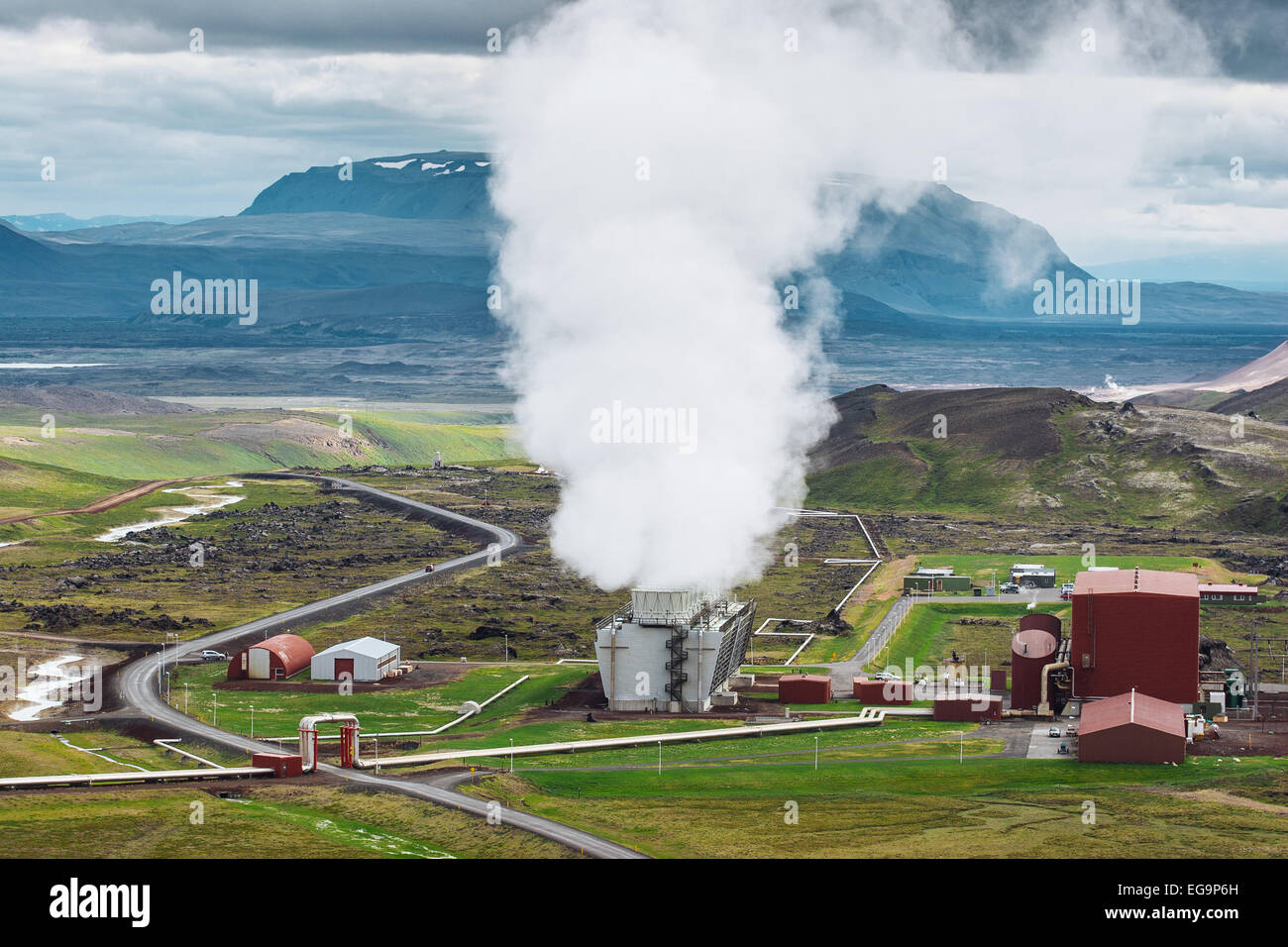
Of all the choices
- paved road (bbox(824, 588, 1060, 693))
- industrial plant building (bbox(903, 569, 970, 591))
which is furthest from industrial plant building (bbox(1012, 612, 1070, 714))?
industrial plant building (bbox(903, 569, 970, 591))

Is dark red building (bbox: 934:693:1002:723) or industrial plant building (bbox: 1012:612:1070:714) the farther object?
industrial plant building (bbox: 1012:612:1070:714)

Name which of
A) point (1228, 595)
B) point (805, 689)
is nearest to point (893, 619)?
point (1228, 595)

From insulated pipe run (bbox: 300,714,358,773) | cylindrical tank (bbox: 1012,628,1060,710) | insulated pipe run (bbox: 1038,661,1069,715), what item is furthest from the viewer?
cylindrical tank (bbox: 1012,628,1060,710)

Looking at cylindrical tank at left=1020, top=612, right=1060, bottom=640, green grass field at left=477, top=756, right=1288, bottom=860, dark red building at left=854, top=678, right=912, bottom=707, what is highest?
cylindrical tank at left=1020, top=612, right=1060, bottom=640

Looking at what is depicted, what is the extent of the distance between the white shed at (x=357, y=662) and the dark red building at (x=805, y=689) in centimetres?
2991

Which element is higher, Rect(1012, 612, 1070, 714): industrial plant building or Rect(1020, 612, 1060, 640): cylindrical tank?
Rect(1020, 612, 1060, 640): cylindrical tank

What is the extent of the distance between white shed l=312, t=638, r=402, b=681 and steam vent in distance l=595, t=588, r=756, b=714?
19973 millimetres

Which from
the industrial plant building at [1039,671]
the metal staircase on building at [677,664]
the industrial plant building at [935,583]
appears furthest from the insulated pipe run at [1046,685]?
the industrial plant building at [935,583]

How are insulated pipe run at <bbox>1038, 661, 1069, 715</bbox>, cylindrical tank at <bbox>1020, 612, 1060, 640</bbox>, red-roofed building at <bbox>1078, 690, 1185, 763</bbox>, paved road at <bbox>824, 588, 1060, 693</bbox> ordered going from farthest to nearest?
paved road at <bbox>824, 588, 1060, 693</bbox> → cylindrical tank at <bbox>1020, 612, 1060, 640</bbox> → insulated pipe run at <bbox>1038, 661, 1069, 715</bbox> → red-roofed building at <bbox>1078, 690, 1185, 763</bbox>

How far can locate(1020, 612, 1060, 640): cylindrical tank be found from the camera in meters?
115

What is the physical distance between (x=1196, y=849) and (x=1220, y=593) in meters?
82.4

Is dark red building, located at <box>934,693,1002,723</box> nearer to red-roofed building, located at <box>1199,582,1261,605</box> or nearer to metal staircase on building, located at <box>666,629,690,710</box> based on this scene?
metal staircase on building, located at <box>666,629,690,710</box>

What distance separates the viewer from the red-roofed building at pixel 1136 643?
4195 inches

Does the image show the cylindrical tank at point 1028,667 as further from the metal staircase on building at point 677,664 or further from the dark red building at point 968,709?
the metal staircase on building at point 677,664
